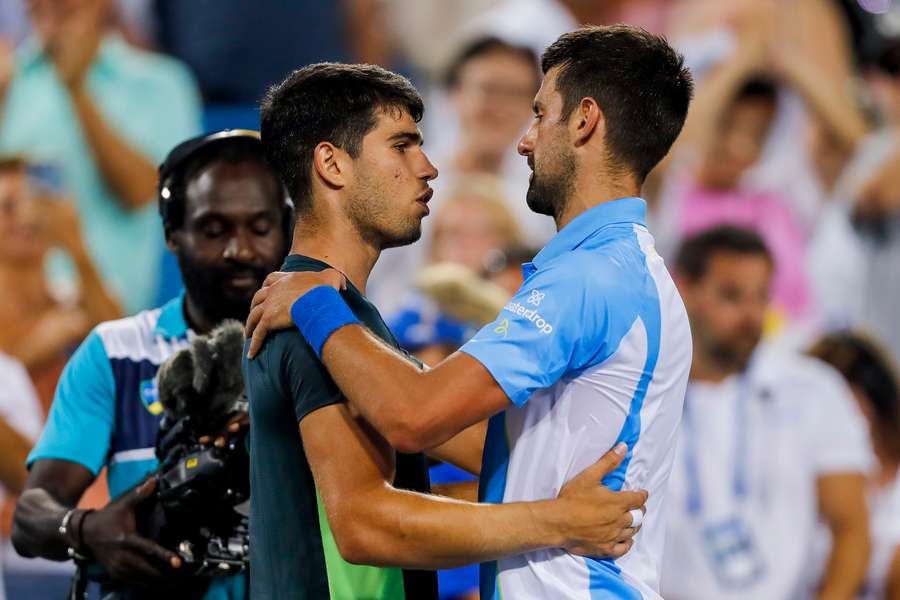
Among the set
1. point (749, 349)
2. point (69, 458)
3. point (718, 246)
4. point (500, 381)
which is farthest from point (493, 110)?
point (500, 381)

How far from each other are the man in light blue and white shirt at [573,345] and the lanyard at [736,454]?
10.4ft

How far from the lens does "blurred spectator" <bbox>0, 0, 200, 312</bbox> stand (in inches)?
278

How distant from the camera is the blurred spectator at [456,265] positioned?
226 inches

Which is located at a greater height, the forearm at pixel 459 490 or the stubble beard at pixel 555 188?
the stubble beard at pixel 555 188

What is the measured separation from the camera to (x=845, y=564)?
6332mm

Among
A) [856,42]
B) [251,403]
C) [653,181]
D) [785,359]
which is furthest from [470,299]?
[856,42]

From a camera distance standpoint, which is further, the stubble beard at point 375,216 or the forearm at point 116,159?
the forearm at point 116,159

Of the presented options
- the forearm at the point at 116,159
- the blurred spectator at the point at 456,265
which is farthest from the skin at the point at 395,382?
the forearm at the point at 116,159

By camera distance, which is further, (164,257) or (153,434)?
(164,257)

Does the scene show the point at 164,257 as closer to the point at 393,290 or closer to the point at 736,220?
the point at 393,290

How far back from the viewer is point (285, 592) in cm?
297

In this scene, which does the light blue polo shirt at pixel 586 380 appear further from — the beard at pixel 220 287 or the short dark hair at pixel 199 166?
the short dark hair at pixel 199 166

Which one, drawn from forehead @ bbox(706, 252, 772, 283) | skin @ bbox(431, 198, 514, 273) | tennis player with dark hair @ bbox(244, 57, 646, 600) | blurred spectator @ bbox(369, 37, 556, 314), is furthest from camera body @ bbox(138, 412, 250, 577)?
blurred spectator @ bbox(369, 37, 556, 314)

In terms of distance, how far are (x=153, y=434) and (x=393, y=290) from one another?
12.6 ft
